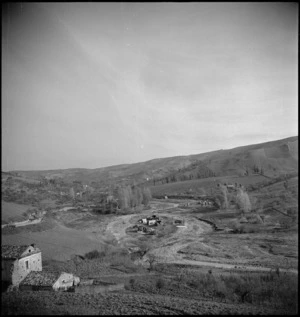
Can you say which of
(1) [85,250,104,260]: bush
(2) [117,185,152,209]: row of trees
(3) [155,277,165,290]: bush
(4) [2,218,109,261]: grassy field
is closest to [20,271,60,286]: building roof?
(3) [155,277,165,290]: bush

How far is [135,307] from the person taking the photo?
760 centimetres

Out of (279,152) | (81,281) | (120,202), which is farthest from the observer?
(279,152)

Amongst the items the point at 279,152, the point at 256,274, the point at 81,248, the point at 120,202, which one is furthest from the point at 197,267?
the point at 279,152

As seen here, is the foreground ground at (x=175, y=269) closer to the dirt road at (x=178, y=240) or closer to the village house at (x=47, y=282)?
the dirt road at (x=178, y=240)

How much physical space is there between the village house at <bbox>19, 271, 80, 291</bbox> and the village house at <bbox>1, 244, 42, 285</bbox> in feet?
1.75

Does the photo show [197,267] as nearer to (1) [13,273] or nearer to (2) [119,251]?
(2) [119,251]

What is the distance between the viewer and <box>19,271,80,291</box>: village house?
1152 centimetres

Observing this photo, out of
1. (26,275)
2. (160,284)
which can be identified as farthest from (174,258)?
(26,275)

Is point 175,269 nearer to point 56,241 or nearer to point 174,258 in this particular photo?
point 174,258

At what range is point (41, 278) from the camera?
12.1m

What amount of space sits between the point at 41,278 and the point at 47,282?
1.91 feet

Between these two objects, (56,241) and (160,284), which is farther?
(56,241)

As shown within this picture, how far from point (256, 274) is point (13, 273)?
13.9m

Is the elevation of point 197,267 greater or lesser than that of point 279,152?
lesser
